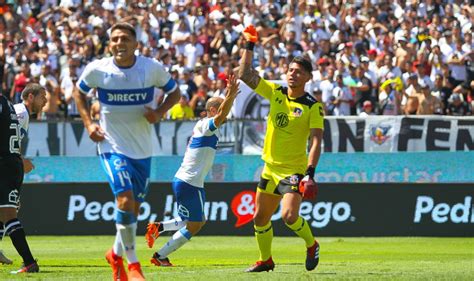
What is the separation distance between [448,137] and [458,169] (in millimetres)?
1514

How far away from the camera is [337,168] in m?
23.3

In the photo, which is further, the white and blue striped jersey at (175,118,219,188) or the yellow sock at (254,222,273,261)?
the white and blue striped jersey at (175,118,219,188)

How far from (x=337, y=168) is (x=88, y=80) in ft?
40.8

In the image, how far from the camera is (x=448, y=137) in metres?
23.8

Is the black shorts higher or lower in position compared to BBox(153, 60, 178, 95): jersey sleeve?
lower

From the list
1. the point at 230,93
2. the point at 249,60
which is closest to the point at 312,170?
the point at 230,93

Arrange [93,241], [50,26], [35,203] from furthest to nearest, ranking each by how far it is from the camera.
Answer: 1. [50,26]
2. [35,203]
3. [93,241]

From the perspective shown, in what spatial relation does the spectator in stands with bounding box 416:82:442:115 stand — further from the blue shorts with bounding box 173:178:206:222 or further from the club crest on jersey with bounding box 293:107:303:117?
the club crest on jersey with bounding box 293:107:303:117

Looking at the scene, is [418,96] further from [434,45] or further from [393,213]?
[393,213]

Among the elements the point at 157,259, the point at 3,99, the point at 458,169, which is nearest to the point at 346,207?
the point at 458,169

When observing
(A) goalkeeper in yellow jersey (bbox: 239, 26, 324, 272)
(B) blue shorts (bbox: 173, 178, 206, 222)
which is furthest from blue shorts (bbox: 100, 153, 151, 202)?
(B) blue shorts (bbox: 173, 178, 206, 222)

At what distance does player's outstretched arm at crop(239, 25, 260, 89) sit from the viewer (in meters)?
13.3

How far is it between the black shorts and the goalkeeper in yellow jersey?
9.91 feet

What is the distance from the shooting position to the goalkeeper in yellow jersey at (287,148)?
13688mm
